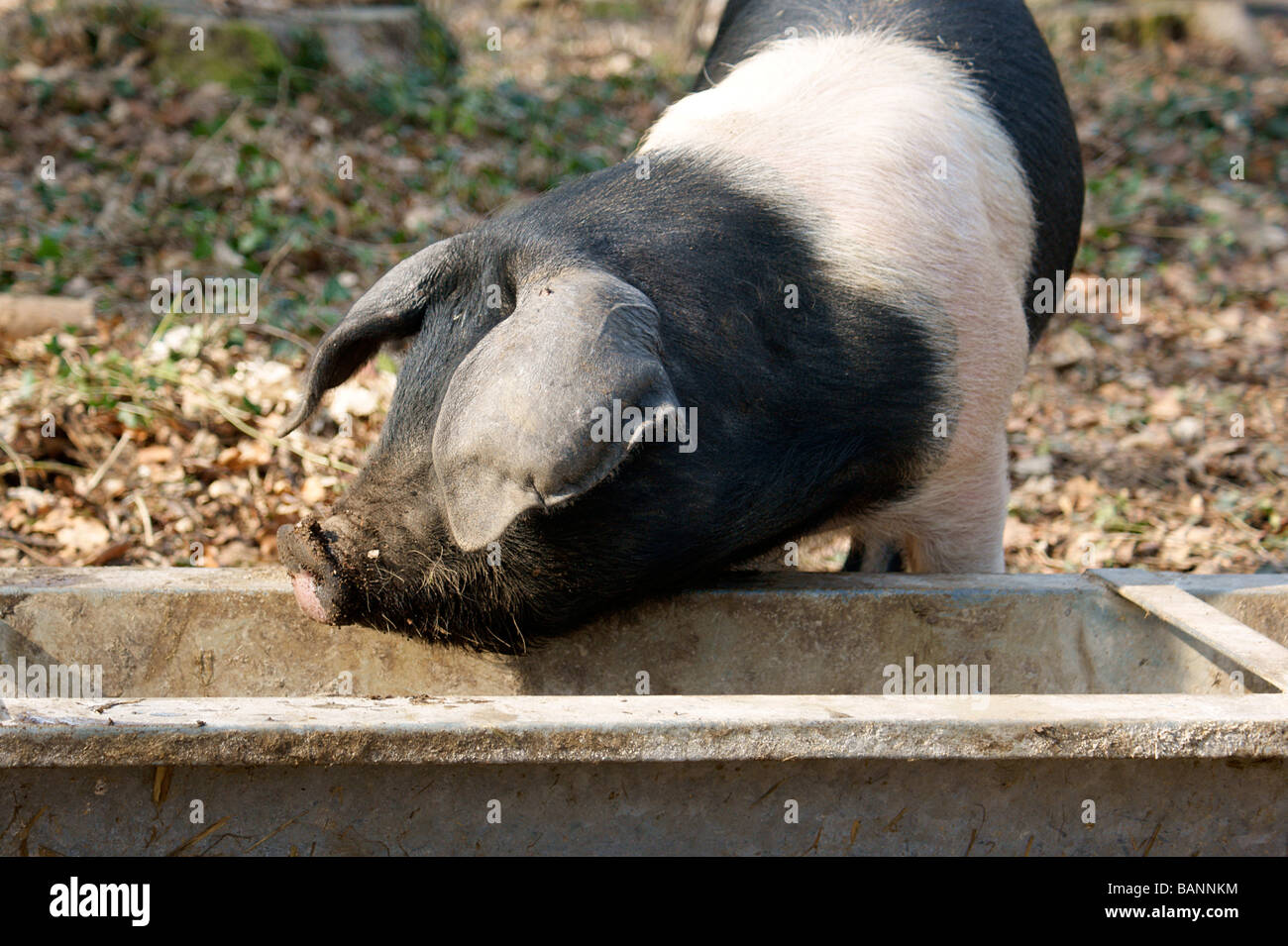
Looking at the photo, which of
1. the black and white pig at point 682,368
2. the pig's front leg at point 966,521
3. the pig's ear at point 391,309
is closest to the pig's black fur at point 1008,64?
the black and white pig at point 682,368

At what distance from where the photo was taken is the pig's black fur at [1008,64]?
3.55 meters

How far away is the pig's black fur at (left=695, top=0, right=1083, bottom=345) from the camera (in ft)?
11.7

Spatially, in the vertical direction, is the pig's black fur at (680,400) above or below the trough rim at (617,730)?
above

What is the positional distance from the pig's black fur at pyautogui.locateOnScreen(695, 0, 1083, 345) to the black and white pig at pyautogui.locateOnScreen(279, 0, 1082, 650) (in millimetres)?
369

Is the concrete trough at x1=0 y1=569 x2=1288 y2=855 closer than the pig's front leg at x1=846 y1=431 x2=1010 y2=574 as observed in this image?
Yes

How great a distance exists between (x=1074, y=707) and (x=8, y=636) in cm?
227

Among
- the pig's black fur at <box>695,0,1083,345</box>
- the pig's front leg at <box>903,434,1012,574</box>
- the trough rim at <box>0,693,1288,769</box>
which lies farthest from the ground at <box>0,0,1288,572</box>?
the trough rim at <box>0,693,1288,769</box>

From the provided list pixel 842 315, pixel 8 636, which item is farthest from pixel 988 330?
pixel 8 636

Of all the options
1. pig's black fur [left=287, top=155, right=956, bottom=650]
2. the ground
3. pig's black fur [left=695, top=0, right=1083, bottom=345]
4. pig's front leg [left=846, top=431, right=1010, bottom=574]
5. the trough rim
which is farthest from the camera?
the ground

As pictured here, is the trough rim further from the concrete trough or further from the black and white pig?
the black and white pig

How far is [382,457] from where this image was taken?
273cm

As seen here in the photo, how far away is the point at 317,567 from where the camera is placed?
2707mm

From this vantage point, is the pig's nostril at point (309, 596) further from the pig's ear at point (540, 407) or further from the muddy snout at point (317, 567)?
the pig's ear at point (540, 407)

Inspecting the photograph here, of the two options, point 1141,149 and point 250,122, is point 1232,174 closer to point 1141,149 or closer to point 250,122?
point 1141,149
